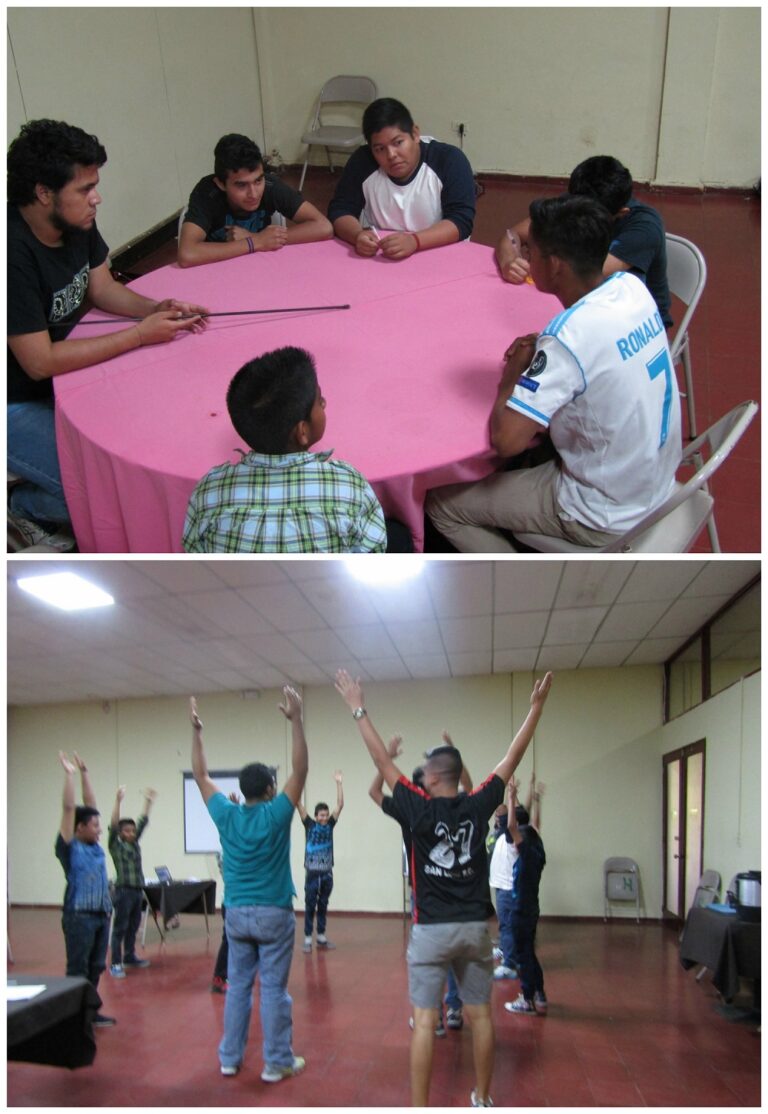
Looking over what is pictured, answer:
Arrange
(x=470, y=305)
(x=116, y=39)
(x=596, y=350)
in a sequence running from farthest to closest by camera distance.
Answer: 1. (x=116, y=39)
2. (x=470, y=305)
3. (x=596, y=350)

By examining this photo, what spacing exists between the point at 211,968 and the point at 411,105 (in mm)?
5875

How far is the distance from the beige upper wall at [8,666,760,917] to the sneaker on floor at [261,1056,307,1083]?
35cm

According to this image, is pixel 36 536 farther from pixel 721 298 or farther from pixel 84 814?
pixel 721 298

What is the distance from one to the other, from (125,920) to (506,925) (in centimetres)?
99

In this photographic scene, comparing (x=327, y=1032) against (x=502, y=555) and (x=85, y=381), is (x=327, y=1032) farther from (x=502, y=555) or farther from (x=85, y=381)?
(x=85, y=381)

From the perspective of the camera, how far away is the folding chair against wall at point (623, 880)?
7.07 feet

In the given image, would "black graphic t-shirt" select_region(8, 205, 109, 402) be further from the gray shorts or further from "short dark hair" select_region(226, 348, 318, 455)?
the gray shorts

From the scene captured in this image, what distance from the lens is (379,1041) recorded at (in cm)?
192

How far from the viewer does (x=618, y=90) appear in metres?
5.79

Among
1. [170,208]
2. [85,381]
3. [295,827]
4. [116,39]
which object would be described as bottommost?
[295,827]

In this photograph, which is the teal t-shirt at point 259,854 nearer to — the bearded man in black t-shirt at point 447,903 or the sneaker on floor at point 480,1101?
the bearded man in black t-shirt at point 447,903

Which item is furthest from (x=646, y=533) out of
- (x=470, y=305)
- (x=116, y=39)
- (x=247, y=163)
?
(x=116, y=39)

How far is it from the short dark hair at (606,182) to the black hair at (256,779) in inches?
74.4

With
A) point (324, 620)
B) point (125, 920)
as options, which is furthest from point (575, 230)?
point (125, 920)
